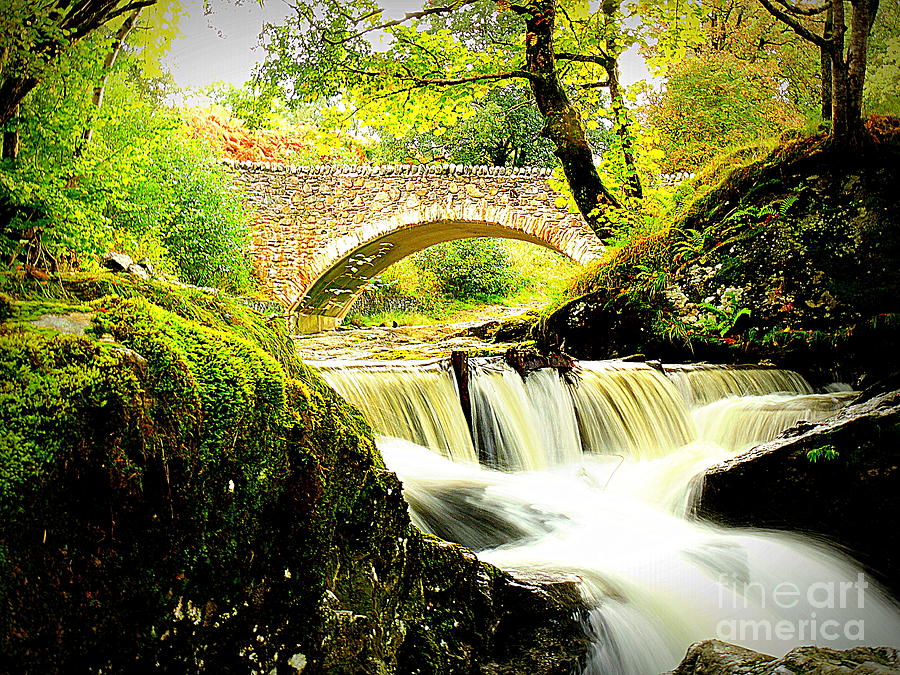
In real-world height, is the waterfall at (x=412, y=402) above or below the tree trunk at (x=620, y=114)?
below

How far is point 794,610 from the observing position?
239cm

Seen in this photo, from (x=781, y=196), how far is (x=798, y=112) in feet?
34.4

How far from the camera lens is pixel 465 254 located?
18031 millimetres

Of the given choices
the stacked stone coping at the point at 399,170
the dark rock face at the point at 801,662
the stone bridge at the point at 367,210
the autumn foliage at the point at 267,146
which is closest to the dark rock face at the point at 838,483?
the dark rock face at the point at 801,662

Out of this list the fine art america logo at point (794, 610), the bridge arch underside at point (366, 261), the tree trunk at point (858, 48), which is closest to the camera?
the fine art america logo at point (794, 610)

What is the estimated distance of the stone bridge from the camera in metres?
12.4

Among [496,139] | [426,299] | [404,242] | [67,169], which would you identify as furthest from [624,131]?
[426,299]

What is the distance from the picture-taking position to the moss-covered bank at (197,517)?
115 cm

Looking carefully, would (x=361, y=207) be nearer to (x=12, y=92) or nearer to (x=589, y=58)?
(x=589, y=58)

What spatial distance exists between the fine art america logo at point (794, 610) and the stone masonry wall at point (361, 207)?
401 inches

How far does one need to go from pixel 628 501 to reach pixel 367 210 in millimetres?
10314

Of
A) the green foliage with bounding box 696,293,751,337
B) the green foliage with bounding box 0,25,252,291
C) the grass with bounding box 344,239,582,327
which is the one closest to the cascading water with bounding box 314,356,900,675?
the green foliage with bounding box 696,293,751,337

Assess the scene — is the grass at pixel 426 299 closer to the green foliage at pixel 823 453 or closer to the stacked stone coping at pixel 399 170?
the stacked stone coping at pixel 399 170

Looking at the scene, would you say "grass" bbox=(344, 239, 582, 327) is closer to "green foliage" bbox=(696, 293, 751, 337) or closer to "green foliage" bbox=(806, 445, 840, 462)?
"green foliage" bbox=(696, 293, 751, 337)
